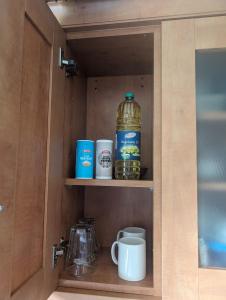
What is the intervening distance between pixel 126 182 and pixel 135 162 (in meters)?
0.14

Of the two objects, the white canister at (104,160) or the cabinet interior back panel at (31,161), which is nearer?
the cabinet interior back panel at (31,161)

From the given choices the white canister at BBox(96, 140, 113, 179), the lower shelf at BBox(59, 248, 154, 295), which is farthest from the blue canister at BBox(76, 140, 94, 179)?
the lower shelf at BBox(59, 248, 154, 295)

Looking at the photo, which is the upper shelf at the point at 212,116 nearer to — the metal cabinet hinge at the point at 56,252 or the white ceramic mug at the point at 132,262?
the white ceramic mug at the point at 132,262

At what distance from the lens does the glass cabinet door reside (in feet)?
2.52

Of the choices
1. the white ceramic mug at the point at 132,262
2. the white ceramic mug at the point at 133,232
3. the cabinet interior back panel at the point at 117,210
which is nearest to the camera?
the white ceramic mug at the point at 132,262

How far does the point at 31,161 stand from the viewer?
659 millimetres

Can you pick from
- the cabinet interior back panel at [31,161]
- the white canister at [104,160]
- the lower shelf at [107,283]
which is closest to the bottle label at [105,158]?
the white canister at [104,160]

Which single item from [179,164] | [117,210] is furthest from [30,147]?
[117,210]

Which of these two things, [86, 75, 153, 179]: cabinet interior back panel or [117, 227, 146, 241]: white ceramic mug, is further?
[86, 75, 153, 179]: cabinet interior back panel

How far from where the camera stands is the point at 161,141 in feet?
2.65

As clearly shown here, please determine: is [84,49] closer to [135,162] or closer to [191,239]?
[135,162]

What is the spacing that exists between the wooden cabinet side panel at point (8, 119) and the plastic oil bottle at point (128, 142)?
443 mm

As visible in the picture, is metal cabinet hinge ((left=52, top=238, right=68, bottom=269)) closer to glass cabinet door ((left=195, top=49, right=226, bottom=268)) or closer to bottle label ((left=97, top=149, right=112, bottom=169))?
bottle label ((left=97, top=149, right=112, bottom=169))

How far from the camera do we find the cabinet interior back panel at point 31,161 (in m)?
0.61
